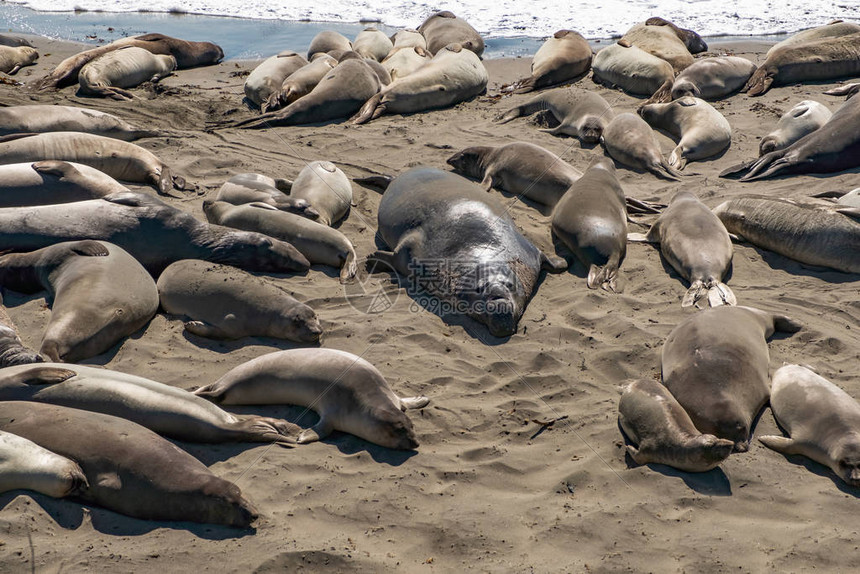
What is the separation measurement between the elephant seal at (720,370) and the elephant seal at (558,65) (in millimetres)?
6660

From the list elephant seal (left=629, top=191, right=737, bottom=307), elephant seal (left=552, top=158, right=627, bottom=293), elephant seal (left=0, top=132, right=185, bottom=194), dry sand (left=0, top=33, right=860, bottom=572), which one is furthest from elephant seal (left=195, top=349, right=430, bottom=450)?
elephant seal (left=0, top=132, right=185, bottom=194)

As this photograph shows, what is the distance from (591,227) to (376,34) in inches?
283

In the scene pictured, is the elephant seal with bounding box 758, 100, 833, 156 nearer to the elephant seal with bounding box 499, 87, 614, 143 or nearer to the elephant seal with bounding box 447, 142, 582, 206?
the elephant seal with bounding box 499, 87, 614, 143

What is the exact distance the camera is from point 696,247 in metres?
6.32

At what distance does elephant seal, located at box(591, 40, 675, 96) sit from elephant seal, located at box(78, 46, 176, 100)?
6.38 metres

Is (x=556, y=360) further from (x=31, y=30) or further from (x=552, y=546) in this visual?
(x=31, y=30)

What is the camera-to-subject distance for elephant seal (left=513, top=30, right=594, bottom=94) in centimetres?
1117

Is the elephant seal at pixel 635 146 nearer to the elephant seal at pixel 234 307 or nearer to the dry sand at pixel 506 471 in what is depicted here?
the dry sand at pixel 506 471

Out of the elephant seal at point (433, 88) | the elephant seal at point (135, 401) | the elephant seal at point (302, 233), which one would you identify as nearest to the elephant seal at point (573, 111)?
the elephant seal at point (433, 88)

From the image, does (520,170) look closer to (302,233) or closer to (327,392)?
(302,233)

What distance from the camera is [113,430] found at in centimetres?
395

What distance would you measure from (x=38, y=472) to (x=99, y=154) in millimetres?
4684

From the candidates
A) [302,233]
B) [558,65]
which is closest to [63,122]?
[302,233]

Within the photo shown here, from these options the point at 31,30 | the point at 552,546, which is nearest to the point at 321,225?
the point at 552,546
